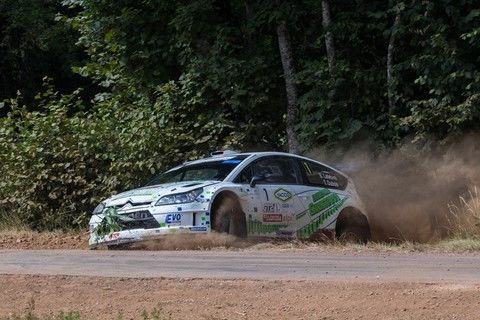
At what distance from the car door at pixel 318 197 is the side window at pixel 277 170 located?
0.17 metres

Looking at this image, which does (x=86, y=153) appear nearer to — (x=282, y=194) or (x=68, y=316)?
(x=282, y=194)

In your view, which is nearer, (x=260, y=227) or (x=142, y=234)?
(x=142, y=234)

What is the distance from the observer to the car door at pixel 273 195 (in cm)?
1393

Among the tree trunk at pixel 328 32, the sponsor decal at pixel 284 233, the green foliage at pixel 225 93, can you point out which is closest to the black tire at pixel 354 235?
the sponsor decal at pixel 284 233

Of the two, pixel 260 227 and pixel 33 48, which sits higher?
pixel 33 48

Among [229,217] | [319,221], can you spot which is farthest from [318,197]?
[229,217]

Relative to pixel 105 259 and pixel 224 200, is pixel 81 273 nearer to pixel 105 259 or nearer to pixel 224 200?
pixel 105 259

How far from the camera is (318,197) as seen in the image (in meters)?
14.8

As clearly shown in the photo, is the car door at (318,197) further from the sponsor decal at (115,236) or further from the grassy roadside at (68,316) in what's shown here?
the grassy roadside at (68,316)

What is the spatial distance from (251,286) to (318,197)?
18.9 feet

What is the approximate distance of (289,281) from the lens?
9.36 metres

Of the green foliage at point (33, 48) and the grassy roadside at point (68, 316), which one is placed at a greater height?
the green foliage at point (33, 48)

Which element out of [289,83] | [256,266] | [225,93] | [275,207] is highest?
[289,83]

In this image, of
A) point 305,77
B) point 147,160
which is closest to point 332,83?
point 305,77
